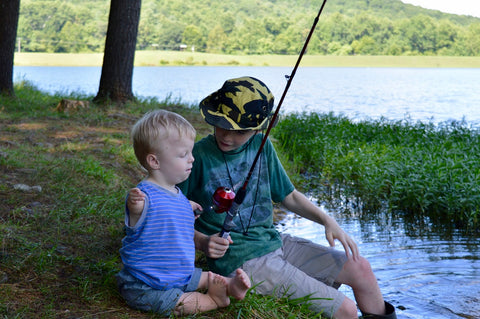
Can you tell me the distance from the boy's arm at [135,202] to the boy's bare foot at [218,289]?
0.44 metres

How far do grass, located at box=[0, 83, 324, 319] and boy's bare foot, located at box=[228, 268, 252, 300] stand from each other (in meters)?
0.12

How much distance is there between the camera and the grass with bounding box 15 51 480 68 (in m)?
41.6

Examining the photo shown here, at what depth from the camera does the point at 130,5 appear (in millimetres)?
7812

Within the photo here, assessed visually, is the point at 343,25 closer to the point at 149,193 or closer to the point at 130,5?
the point at 130,5

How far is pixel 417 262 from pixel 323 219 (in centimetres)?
152

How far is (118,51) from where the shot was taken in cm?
796

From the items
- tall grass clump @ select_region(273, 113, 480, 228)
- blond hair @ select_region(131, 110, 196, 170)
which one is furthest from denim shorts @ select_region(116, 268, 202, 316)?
tall grass clump @ select_region(273, 113, 480, 228)

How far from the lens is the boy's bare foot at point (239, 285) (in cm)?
229

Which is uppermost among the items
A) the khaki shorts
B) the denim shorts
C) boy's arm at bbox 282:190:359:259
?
boy's arm at bbox 282:190:359:259

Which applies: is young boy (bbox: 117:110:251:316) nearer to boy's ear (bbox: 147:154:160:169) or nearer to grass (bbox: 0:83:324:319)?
boy's ear (bbox: 147:154:160:169)

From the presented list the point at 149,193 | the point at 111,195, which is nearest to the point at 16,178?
the point at 111,195

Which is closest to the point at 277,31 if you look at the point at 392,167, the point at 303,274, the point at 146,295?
the point at 392,167

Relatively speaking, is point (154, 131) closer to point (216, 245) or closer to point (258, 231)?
point (216, 245)

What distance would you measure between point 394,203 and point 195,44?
158 ft
